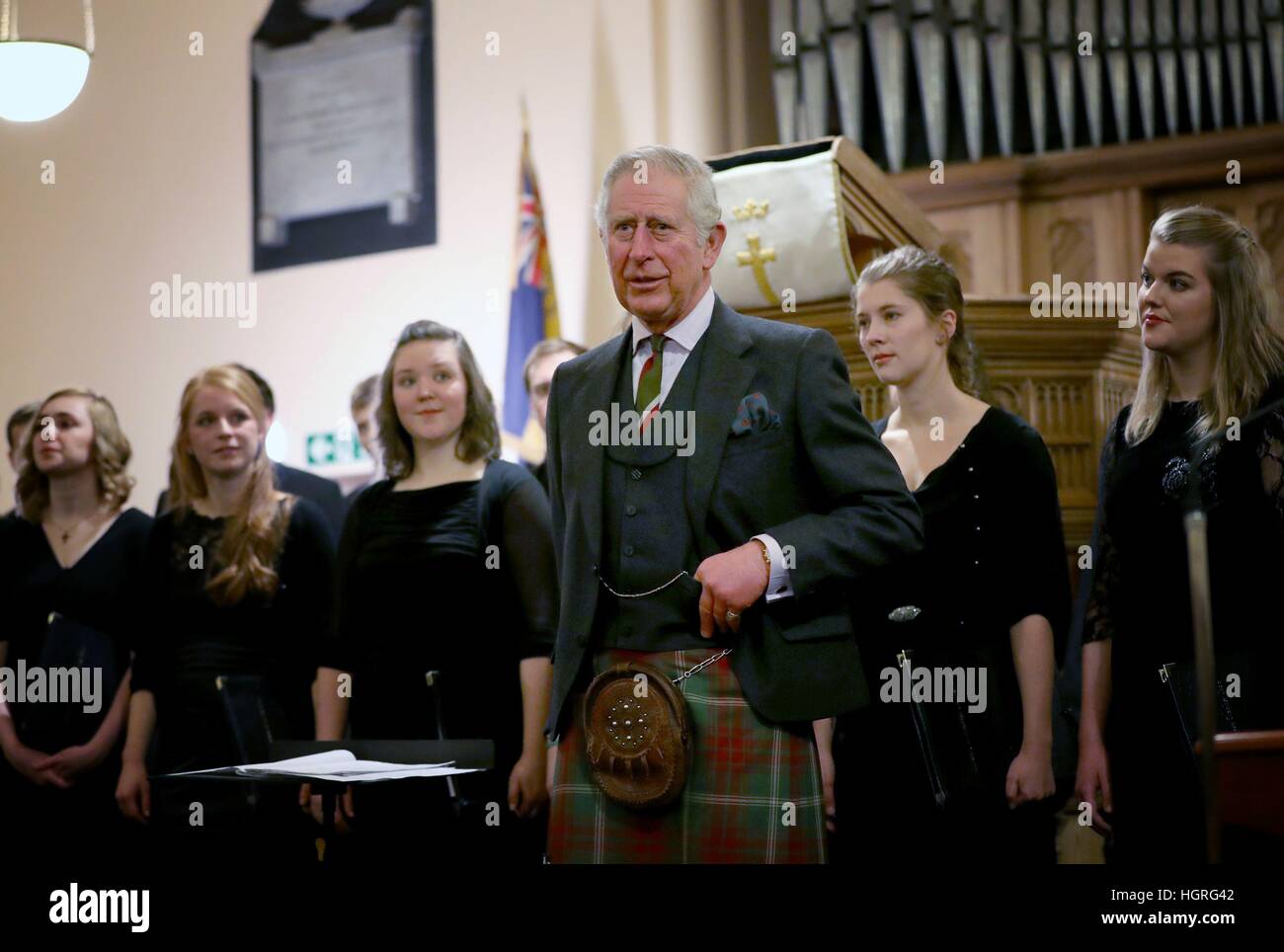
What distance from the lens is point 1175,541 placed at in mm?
3139

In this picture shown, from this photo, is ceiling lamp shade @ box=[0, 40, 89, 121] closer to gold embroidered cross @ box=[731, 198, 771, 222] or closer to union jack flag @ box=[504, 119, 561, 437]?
gold embroidered cross @ box=[731, 198, 771, 222]

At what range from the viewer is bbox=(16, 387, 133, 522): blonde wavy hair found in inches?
185

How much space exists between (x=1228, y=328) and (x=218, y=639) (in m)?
2.55

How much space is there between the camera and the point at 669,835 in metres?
2.50

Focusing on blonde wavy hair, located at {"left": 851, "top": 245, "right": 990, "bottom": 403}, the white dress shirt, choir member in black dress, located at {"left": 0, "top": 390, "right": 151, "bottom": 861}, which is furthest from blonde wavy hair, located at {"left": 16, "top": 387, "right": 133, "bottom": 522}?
the white dress shirt

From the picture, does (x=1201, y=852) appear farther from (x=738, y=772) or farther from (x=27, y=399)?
(x=27, y=399)

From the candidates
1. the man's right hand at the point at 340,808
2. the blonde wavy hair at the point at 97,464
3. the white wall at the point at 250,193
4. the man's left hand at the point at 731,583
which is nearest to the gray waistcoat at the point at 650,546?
the man's left hand at the point at 731,583

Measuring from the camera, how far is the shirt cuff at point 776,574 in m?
2.42

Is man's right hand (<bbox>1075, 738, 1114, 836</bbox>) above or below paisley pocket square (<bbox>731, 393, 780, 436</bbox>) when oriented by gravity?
below

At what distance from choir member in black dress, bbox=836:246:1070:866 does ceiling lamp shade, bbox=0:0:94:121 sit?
291 centimetres

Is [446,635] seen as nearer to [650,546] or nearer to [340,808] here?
[340,808]

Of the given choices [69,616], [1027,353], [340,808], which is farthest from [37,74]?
[1027,353]

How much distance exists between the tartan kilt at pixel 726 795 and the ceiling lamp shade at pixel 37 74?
10.4ft
